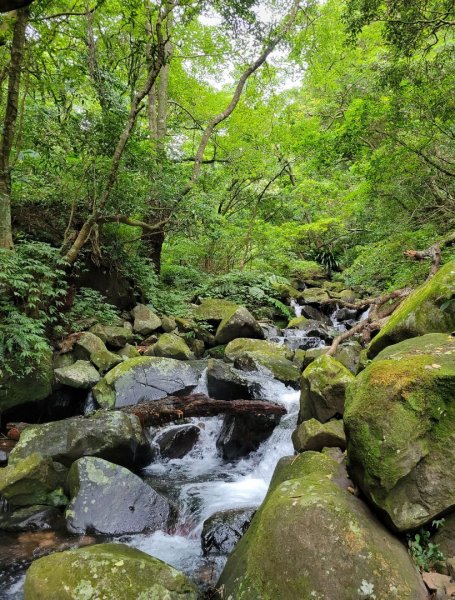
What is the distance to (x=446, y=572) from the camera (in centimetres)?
244

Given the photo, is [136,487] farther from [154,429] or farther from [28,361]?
[28,361]

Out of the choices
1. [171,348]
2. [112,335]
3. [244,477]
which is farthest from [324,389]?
[112,335]

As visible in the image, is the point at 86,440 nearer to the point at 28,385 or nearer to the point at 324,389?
the point at 28,385

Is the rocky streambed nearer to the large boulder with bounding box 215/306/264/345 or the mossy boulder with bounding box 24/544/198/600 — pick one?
the mossy boulder with bounding box 24/544/198/600

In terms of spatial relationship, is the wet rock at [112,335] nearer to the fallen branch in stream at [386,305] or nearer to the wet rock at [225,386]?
the wet rock at [225,386]

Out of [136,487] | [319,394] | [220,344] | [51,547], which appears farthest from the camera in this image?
[220,344]

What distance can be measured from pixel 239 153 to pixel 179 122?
119 inches

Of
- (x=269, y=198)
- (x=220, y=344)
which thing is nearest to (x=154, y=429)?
(x=220, y=344)

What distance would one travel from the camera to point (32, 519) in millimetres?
4164

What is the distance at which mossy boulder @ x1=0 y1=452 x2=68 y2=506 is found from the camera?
4225 mm

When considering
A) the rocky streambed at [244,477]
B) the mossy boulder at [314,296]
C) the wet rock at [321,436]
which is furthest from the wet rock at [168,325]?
the mossy boulder at [314,296]

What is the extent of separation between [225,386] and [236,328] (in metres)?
3.21

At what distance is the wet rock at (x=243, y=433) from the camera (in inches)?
233

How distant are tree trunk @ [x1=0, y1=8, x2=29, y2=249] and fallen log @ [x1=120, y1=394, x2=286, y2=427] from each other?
386cm
